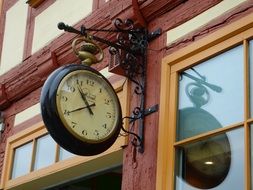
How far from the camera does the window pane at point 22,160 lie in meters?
7.35

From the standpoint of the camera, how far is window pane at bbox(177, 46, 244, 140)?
16.4 feet

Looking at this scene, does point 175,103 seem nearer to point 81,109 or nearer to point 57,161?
point 81,109

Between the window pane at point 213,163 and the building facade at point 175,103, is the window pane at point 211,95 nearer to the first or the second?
the building facade at point 175,103

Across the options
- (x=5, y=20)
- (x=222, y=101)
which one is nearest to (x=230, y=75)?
(x=222, y=101)

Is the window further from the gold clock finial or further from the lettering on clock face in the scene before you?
the gold clock finial

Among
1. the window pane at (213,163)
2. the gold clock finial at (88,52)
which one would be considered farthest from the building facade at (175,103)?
the gold clock finial at (88,52)

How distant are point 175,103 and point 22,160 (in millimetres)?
2550

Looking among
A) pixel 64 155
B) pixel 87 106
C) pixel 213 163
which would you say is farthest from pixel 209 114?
pixel 64 155

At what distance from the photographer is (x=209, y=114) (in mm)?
5176

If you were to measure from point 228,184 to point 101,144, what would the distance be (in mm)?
964

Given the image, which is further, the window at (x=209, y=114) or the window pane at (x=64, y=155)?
the window pane at (x=64, y=155)

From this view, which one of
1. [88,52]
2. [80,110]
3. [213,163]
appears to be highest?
[88,52]

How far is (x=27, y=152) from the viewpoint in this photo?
742 centimetres

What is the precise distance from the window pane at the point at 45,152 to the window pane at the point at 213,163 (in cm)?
201
